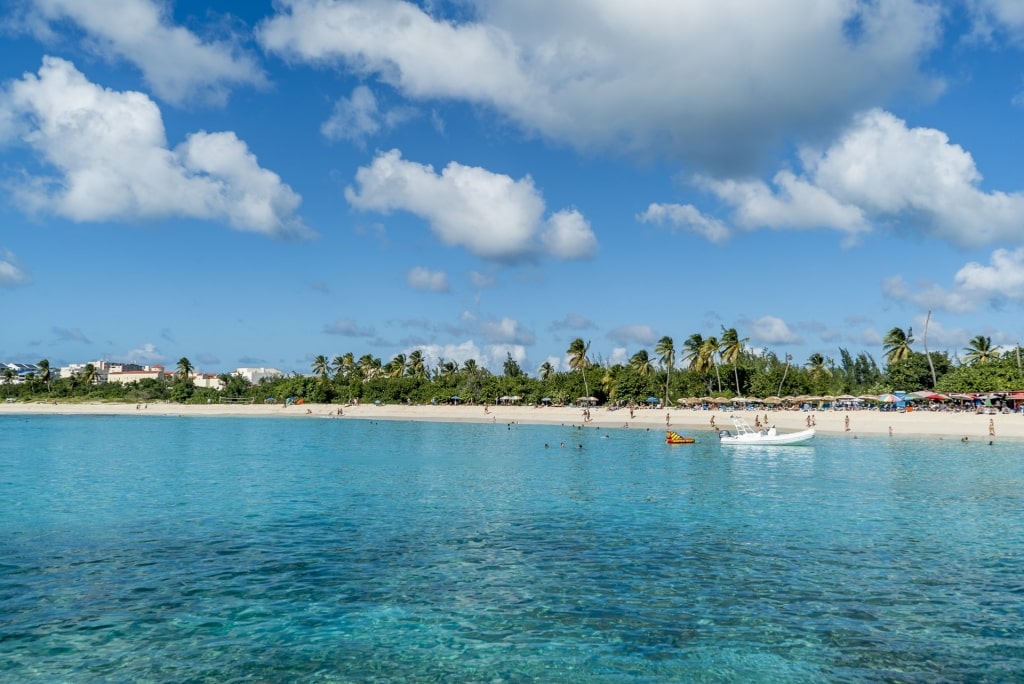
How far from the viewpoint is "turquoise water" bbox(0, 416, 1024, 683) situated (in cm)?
1286

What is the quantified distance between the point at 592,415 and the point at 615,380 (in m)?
21.3

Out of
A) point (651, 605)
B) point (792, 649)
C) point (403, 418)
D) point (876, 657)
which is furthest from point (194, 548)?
point (403, 418)

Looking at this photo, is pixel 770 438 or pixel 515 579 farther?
pixel 770 438

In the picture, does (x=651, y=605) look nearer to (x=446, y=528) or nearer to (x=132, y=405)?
(x=446, y=528)

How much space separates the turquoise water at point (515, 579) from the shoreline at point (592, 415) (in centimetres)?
3607

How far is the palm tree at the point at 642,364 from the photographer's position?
444 feet

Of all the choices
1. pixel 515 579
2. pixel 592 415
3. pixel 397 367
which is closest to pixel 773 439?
pixel 515 579

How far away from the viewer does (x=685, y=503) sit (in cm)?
3070

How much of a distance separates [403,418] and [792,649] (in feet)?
370

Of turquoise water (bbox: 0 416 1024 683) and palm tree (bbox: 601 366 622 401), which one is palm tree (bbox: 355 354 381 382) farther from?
turquoise water (bbox: 0 416 1024 683)

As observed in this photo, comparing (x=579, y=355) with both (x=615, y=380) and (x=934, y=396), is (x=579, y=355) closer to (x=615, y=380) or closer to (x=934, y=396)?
(x=615, y=380)

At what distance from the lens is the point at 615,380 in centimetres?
12925

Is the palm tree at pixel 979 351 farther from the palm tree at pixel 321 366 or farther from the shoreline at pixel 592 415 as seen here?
the palm tree at pixel 321 366

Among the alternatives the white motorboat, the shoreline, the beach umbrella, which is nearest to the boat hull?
the white motorboat
